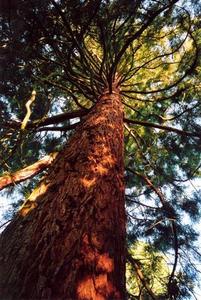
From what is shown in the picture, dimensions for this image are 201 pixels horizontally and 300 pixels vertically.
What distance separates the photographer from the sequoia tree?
1.49 metres

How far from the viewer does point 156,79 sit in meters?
6.01

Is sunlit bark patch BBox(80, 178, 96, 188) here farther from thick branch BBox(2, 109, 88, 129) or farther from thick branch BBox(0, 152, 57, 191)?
thick branch BBox(2, 109, 88, 129)

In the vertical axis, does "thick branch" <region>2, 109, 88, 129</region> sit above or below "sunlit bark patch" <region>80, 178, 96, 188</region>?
above

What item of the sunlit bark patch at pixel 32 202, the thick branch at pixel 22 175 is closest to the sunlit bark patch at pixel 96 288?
the sunlit bark patch at pixel 32 202

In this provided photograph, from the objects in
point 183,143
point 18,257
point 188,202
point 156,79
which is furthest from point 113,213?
point 156,79

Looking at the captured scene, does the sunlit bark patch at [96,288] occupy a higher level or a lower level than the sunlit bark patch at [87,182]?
lower

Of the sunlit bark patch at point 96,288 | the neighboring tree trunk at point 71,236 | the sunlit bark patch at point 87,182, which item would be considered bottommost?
the sunlit bark patch at point 96,288

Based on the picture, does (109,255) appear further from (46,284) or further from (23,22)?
(23,22)

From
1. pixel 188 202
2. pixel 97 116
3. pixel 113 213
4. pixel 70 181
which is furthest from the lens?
pixel 188 202

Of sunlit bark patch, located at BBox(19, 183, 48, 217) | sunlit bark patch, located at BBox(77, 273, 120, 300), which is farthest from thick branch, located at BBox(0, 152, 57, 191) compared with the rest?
sunlit bark patch, located at BBox(77, 273, 120, 300)

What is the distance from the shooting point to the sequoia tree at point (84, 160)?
58.6 inches

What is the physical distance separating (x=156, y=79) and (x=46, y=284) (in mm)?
5113

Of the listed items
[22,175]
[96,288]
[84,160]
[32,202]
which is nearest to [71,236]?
[96,288]

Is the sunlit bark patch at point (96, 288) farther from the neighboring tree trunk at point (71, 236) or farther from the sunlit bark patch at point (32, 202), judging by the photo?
the sunlit bark patch at point (32, 202)
